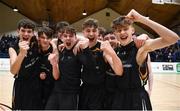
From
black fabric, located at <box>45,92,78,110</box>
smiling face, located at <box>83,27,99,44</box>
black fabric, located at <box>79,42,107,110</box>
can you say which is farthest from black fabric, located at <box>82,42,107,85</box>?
black fabric, located at <box>45,92,78,110</box>

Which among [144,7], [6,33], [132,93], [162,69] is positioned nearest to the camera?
[132,93]

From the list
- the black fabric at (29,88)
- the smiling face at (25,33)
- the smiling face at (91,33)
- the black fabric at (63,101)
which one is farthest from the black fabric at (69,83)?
the smiling face at (25,33)

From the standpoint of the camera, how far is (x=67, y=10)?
26.5 meters

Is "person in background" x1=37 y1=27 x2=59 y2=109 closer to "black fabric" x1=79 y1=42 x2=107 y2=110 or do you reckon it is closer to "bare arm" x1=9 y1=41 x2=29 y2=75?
"bare arm" x1=9 y1=41 x2=29 y2=75

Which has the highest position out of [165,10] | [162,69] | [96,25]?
[165,10]

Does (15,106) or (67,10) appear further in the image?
(67,10)

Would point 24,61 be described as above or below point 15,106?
above

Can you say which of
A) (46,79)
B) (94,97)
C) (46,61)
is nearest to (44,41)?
(46,61)

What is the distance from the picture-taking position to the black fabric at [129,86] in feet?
12.1

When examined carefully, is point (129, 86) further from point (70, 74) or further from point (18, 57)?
point (18, 57)

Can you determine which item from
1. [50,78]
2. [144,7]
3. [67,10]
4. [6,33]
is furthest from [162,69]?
[50,78]

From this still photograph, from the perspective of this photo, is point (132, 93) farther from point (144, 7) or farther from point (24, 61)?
point (144, 7)

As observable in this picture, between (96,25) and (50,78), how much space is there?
101 cm

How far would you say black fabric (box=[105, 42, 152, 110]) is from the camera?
3693mm
